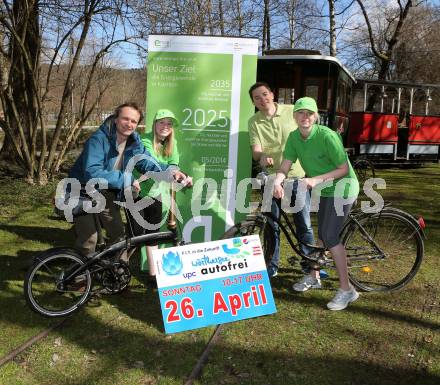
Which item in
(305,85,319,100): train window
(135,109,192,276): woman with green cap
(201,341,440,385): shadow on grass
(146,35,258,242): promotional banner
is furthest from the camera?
(305,85,319,100): train window

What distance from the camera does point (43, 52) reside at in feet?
33.0

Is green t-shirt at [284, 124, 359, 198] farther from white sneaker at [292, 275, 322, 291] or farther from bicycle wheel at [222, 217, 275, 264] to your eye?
white sneaker at [292, 275, 322, 291]

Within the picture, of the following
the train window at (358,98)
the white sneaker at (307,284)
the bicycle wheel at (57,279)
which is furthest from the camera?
the train window at (358,98)

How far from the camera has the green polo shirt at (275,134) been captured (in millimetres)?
4457

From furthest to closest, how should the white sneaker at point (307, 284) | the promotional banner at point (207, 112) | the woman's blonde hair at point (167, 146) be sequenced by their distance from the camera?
the promotional banner at point (207, 112), the white sneaker at point (307, 284), the woman's blonde hair at point (167, 146)

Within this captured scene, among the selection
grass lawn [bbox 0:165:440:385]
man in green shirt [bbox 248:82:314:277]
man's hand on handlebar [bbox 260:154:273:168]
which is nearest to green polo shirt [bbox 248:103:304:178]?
man in green shirt [bbox 248:82:314:277]

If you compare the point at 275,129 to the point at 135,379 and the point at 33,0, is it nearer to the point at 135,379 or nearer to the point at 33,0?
the point at 135,379

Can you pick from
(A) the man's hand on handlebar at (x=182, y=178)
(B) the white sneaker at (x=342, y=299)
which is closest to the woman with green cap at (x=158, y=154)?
(A) the man's hand on handlebar at (x=182, y=178)

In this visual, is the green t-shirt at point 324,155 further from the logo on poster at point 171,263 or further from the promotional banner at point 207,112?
the logo on poster at point 171,263

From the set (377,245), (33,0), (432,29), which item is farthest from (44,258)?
(432,29)

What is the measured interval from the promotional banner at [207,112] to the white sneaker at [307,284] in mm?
1035

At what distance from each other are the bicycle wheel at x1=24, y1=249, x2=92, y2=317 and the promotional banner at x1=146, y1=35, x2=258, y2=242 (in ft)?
4.71

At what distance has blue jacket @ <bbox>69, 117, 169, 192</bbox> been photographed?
3703 mm

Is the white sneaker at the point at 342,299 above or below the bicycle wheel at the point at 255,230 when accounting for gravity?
below
